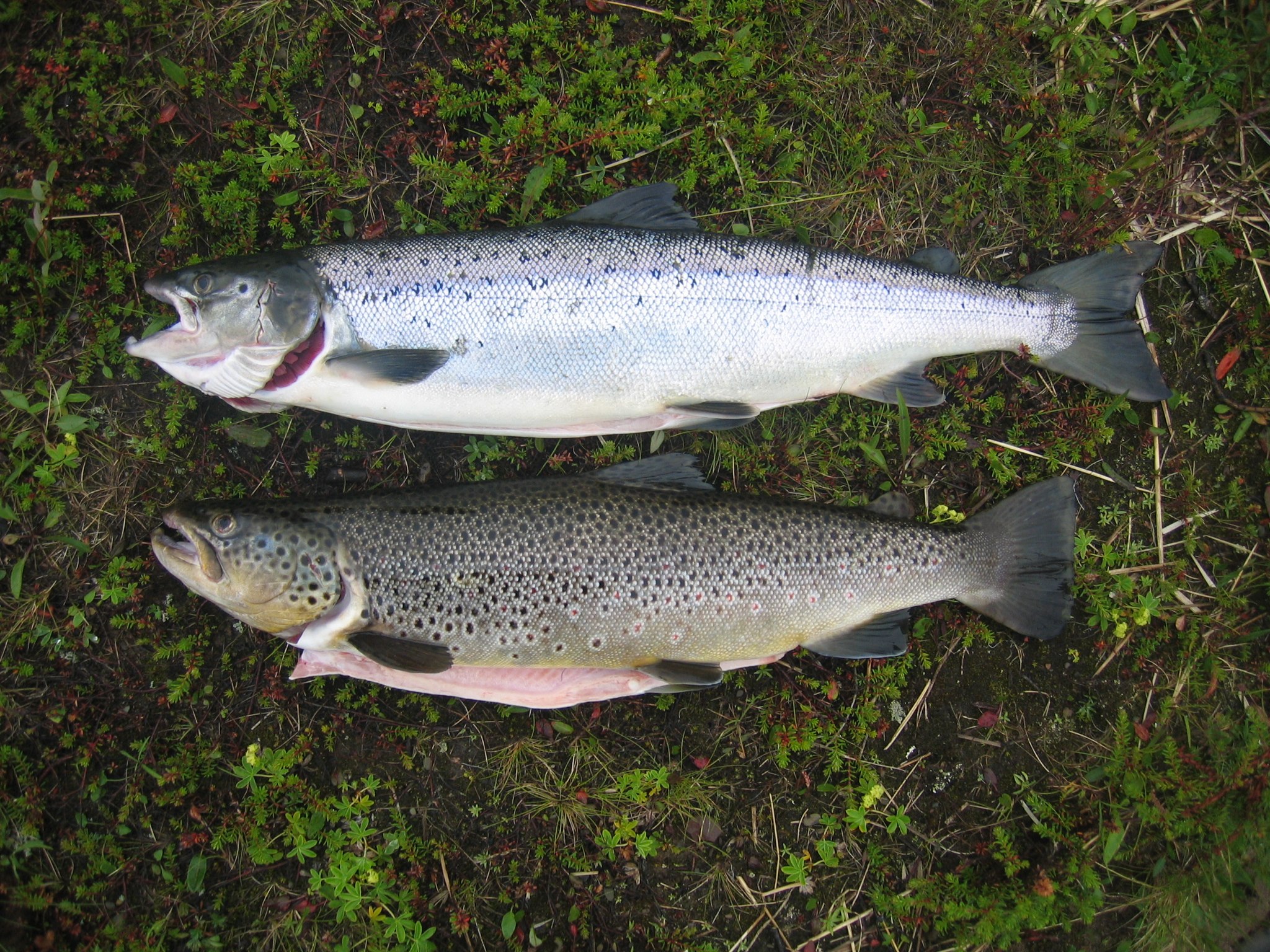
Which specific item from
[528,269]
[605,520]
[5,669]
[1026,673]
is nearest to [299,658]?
[5,669]

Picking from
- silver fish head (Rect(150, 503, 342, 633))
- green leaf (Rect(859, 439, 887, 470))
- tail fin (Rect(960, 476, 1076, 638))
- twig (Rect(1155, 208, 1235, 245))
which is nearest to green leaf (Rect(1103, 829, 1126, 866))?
tail fin (Rect(960, 476, 1076, 638))

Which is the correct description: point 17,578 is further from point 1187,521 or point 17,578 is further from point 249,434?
point 1187,521

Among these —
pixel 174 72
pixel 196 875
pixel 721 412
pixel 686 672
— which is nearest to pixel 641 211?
pixel 721 412

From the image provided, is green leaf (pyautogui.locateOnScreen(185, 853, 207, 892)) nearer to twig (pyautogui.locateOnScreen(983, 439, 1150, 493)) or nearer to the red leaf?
twig (pyautogui.locateOnScreen(983, 439, 1150, 493))

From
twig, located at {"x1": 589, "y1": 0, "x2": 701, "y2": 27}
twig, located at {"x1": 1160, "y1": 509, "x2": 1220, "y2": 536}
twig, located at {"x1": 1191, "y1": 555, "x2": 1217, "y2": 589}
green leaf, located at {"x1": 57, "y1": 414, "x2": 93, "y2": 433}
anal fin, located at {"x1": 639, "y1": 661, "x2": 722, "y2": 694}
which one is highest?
twig, located at {"x1": 589, "y1": 0, "x2": 701, "y2": 27}

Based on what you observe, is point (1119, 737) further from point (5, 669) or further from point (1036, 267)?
point (5, 669)

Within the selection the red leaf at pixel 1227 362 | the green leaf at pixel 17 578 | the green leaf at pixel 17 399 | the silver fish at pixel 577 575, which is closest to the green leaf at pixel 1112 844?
the silver fish at pixel 577 575
